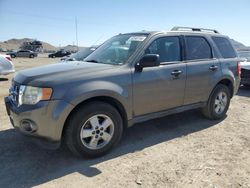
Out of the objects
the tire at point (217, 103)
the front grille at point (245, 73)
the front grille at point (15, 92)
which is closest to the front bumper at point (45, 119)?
the front grille at point (15, 92)

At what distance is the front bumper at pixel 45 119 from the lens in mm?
3682

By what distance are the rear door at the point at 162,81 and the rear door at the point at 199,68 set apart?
0.20m

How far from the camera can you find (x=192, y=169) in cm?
384

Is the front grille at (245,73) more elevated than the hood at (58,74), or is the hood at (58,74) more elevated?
the hood at (58,74)

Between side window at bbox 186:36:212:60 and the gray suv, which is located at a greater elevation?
side window at bbox 186:36:212:60

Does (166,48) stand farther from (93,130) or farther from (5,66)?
(5,66)

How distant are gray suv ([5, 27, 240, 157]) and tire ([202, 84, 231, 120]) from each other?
0.02m

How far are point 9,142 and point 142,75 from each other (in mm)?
2413

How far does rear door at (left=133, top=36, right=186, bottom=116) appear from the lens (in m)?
4.51

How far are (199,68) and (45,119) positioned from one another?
10.1ft

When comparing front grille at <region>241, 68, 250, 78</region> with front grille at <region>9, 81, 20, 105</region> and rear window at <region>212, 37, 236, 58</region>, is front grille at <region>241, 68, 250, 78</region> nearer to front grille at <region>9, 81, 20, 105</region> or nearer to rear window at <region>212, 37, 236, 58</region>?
rear window at <region>212, 37, 236, 58</region>

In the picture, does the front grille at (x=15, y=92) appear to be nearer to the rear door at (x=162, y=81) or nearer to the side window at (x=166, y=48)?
the rear door at (x=162, y=81)

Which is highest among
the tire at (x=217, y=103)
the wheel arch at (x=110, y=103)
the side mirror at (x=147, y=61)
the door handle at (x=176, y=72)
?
the side mirror at (x=147, y=61)

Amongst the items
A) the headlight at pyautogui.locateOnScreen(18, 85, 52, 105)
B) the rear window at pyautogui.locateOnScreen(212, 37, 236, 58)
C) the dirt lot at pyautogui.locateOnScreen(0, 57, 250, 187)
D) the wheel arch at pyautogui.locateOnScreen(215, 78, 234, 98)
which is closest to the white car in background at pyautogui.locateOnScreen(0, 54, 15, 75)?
the dirt lot at pyautogui.locateOnScreen(0, 57, 250, 187)
